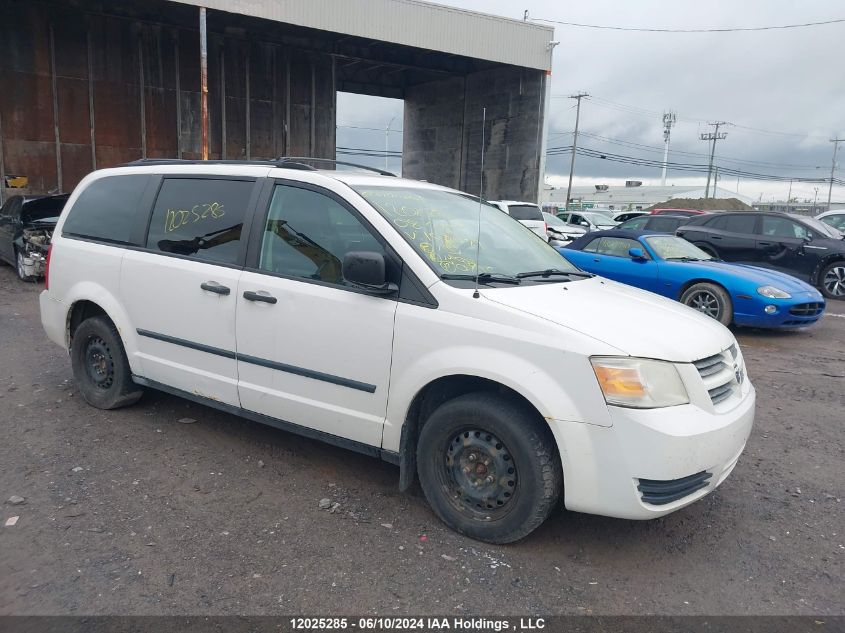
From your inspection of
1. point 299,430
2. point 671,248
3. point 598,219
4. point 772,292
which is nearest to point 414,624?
point 299,430

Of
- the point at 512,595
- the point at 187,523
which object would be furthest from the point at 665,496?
the point at 187,523

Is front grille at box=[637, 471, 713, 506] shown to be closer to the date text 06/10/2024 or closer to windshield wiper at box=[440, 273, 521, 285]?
the date text 06/10/2024

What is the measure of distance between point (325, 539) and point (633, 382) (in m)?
1.70

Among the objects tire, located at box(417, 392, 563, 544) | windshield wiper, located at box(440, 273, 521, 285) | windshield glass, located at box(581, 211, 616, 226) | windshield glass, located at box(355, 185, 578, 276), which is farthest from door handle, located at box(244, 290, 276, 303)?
windshield glass, located at box(581, 211, 616, 226)

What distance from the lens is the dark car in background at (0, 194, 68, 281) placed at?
11078 millimetres

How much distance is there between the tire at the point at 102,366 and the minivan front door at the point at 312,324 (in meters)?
1.36

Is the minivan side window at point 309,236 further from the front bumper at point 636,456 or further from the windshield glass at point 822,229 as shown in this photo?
the windshield glass at point 822,229

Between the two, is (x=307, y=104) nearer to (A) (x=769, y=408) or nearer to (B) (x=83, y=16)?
(B) (x=83, y=16)

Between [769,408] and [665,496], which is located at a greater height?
[665,496]

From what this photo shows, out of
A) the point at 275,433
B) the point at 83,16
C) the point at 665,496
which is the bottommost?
the point at 275,433

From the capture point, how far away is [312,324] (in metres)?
3.51

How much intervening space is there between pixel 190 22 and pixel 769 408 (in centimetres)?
2086

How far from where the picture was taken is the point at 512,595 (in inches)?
109

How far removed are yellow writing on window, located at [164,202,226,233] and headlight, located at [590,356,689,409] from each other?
261 centimetres
